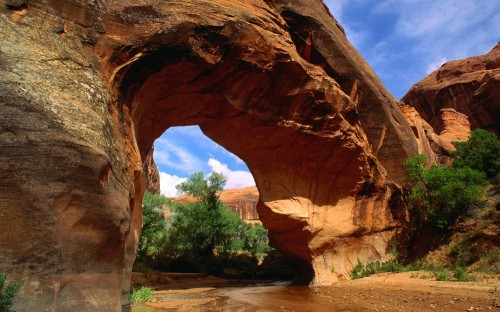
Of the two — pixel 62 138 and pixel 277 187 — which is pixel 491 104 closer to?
pixel 277 187

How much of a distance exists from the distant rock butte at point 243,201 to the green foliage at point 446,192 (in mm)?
32597

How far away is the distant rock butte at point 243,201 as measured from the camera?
166 feet

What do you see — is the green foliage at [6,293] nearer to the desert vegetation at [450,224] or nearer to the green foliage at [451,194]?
the desert vegetation at [450,224]

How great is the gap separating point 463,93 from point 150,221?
29.9 m

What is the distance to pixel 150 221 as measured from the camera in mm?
20234

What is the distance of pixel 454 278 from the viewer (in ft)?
34.2

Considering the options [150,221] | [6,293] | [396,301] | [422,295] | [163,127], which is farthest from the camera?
[150,221]

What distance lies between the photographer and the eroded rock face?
2795cm

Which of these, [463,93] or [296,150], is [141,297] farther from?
[463,93]

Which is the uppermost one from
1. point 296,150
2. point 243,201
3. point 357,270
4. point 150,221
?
point 243,201

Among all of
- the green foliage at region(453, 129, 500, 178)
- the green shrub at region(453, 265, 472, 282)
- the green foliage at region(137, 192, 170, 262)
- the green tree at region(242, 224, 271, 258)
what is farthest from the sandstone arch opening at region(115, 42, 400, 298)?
the green tree at region(242, 224, 271, 258)

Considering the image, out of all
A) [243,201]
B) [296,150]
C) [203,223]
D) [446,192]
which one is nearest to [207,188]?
[203,223]

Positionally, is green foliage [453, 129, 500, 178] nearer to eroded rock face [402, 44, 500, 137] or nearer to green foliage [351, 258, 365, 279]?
green foliage [351, 258, 365, 279]

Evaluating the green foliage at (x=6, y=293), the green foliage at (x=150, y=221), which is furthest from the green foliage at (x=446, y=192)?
the green foliage at (x=6, y=293)
